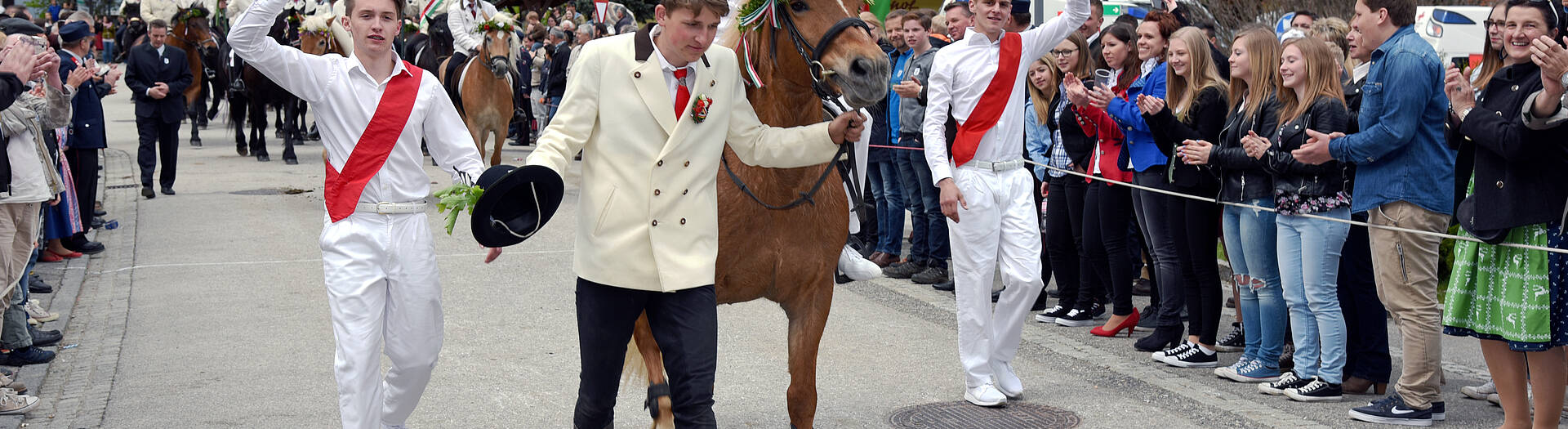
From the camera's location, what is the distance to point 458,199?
416 cm

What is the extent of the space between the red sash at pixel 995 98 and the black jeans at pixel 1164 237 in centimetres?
159

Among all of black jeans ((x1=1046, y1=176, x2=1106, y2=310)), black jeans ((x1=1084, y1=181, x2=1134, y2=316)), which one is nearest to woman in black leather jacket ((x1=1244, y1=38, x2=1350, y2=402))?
black jeans ((x1=1084, y1=181, x2=1134, y2=316))

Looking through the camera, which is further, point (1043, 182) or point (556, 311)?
point (1043, 182)

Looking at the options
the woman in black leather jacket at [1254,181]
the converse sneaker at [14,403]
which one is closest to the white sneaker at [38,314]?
the converse sneaker at [14,403]

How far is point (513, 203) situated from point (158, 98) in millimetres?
12445

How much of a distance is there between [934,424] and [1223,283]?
13.8 feet

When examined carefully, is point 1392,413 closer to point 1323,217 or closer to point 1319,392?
point 1319,392

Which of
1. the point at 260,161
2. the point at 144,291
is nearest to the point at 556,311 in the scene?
the point at 144,291

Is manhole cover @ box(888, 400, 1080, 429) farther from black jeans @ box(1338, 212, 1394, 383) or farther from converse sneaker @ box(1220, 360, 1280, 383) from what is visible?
black jeans @ box(1338, 212, 1394, 383)

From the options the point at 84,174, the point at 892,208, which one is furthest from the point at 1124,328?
the point at 84,174

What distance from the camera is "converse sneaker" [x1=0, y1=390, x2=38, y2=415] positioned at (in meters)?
5.99

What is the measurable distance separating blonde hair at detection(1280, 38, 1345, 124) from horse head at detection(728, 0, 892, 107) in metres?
2.64

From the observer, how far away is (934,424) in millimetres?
5906

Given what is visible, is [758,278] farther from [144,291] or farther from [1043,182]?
[144,291]
